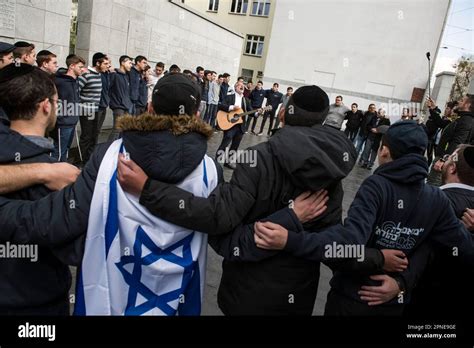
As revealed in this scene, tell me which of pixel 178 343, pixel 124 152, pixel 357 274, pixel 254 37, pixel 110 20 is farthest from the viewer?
pixel 254 37

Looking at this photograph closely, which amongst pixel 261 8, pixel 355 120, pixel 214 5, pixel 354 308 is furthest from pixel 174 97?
pixel 214 5

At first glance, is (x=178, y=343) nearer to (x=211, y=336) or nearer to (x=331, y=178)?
(x=211, y=336)

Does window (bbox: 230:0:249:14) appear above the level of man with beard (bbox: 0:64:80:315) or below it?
above

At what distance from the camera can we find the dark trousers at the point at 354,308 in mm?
2084

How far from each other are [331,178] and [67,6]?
30.3 ft

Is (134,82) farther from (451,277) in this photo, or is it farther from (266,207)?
(451,277)

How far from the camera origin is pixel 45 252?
168 centimetres

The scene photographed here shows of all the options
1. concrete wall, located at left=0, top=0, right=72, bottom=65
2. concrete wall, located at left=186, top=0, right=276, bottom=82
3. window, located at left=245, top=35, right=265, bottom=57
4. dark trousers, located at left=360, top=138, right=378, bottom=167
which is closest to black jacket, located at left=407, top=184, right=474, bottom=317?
concrete wall, located at left=0, top=0, right=72, bottom=65

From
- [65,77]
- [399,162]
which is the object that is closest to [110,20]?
[65,77]

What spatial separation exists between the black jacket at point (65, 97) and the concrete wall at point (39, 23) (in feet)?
8.71

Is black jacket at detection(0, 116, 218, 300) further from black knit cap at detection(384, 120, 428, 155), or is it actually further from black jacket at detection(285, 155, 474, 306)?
black knit cap at detection(384, 120, 428, 155)

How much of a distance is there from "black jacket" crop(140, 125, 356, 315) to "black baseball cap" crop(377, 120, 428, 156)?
36cm

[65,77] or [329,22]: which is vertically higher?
[329,22]

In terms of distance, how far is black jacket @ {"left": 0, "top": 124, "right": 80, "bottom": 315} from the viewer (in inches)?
61.6
